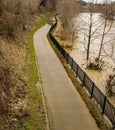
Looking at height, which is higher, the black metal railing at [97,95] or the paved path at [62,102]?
the black metal railing at [97,95]

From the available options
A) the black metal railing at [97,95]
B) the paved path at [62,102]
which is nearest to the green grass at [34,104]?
the paved path at [62,102]

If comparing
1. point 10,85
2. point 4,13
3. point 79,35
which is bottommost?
point 79,35

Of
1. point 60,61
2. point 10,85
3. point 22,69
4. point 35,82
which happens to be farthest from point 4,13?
point 10,85

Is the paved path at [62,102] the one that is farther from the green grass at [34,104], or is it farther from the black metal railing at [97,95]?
the black metal railing at [97,95]

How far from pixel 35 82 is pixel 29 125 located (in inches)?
242

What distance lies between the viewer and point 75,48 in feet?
121

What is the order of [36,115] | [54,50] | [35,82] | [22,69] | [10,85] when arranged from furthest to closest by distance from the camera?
1. [54,50]
2. [22,69]
3. [35,82]
4. [10,85]
5. [36,115]

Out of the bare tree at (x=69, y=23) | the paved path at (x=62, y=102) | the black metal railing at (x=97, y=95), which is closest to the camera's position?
the paved path at (x=62, y=102)

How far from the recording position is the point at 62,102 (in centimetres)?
1531

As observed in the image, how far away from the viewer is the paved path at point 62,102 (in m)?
12.9

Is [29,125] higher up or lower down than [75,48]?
higher up

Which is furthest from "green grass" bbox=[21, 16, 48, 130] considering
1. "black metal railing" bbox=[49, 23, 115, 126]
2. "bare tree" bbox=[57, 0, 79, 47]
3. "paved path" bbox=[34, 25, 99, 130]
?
"bare tree" bbox=[57, 0, 79, 47]

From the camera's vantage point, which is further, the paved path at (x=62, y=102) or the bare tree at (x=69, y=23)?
the bare tree at (x=69, y=23)

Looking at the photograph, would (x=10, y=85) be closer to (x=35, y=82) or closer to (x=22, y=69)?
(x=35, y=82)
